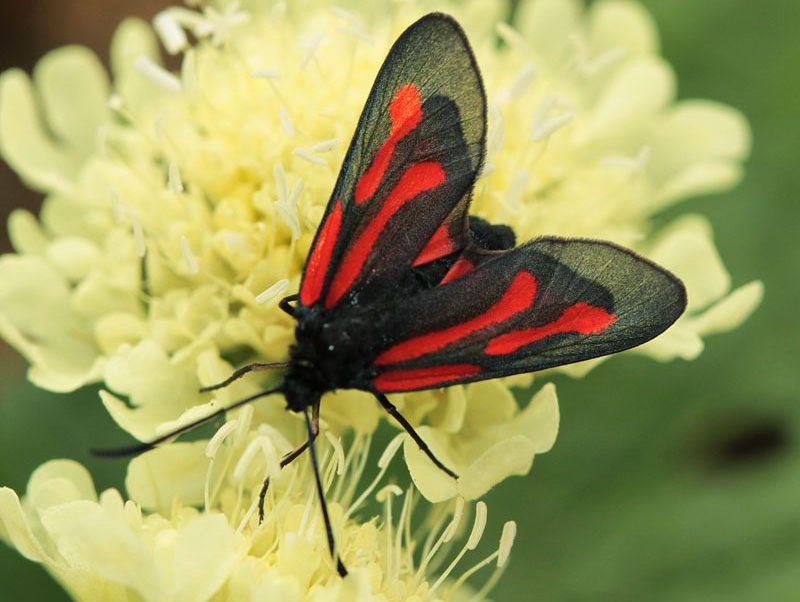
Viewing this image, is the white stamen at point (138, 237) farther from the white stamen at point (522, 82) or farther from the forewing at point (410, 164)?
the white stamen at point (522, 82)

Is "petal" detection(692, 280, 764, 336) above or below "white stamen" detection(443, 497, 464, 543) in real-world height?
above

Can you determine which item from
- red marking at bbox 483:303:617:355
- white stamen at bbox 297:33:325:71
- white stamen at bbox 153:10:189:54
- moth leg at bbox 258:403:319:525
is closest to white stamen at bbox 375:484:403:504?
moth leg at bbox 258:403:319:525

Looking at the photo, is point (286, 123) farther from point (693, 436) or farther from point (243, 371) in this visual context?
point (693, 436)

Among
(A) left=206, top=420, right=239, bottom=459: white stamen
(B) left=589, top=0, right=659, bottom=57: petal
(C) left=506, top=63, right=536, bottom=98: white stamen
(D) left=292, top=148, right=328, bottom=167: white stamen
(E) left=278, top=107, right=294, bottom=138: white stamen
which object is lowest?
(A) left=206, top=420, right=239, bottom=459: white stamen

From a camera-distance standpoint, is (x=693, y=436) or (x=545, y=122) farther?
(x=693, y=436)

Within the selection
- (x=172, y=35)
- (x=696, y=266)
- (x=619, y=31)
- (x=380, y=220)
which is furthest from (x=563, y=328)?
(x=619, y=31)

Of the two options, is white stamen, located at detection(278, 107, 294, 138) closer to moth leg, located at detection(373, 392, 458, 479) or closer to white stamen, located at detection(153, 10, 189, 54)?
white stamen, located at detection(153, 10, 189, 54)
